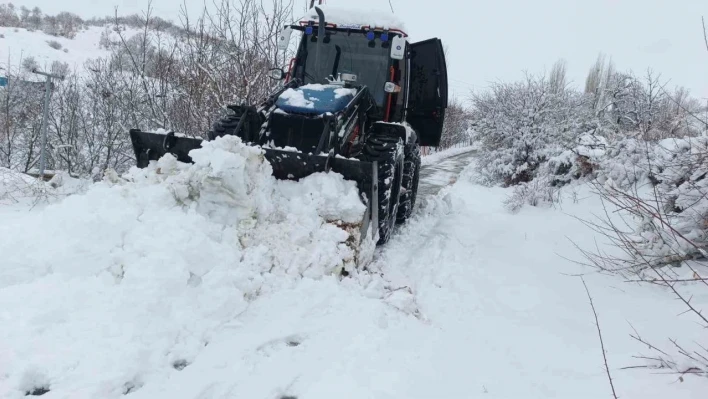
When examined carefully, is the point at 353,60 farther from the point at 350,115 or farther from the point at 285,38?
the point at 350,115

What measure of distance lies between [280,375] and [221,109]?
6915 mm

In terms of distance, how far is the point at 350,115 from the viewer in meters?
4.88

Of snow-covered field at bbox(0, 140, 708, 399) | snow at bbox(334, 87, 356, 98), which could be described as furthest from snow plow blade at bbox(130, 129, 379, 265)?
snow at bbox(334, 87, 356, 98)

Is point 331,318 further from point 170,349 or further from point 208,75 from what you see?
point 208,75

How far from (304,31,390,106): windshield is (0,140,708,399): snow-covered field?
2.39 metres

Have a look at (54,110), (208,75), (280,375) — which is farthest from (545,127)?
(54,110)

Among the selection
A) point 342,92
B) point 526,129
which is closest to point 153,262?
point 342,92

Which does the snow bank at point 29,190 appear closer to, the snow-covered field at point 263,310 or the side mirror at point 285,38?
the snow-covered field at point 263,310

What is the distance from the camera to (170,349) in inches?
96.0

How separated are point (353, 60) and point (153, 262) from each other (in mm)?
4107

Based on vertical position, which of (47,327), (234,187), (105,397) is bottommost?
(105,397)

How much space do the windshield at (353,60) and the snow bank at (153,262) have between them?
2386 millimetres

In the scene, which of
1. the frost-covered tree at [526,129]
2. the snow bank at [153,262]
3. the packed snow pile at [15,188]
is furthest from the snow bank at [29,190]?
the frost-covered tree at [526,129]

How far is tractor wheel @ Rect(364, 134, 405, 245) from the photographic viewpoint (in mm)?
4547
